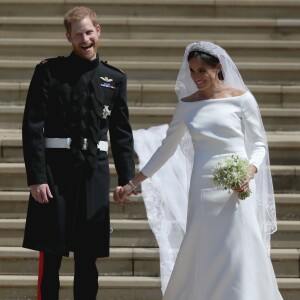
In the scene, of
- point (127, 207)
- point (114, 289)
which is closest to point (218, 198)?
point (114, 289)

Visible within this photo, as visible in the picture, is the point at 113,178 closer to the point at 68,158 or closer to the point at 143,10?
the point at 68,158

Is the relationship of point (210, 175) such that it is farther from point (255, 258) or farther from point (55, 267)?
point (55, 267)

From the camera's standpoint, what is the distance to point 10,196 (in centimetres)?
757

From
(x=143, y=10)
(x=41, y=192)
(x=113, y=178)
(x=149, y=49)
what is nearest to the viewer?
(x=41, y=192)

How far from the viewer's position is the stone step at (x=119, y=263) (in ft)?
23.2

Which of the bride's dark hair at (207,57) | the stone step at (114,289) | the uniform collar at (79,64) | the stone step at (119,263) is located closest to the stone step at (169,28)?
the stone step at (119,263)

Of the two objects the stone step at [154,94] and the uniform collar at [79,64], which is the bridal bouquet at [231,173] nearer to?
the uniform collar at [79,64]

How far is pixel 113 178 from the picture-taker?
7801 millimetres

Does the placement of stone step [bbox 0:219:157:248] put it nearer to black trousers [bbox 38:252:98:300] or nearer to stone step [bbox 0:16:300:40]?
black trousers [bbox 38:252:98:300]

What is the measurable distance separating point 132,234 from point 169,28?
309 cm

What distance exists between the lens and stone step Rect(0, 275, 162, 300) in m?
6.90

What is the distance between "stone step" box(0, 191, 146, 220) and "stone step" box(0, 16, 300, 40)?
8.64 feet

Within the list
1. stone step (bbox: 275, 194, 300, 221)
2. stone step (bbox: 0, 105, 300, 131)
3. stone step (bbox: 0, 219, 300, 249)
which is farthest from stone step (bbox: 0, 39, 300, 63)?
stone step (bbox: 0, 219, 300, 249)

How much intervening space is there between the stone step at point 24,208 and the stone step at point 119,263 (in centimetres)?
45
